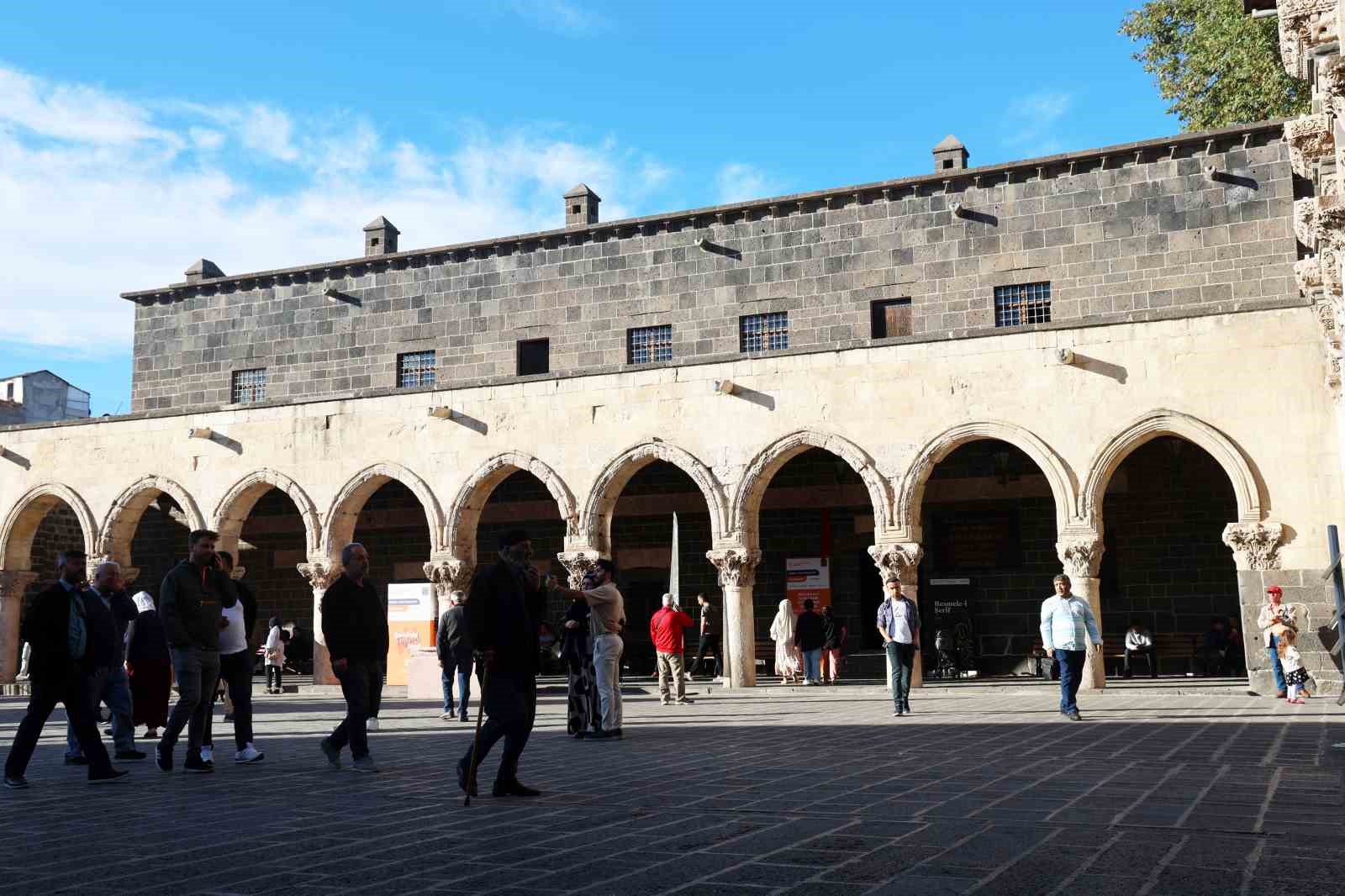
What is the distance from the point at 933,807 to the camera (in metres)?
6.02

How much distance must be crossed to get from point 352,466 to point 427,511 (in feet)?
5.84

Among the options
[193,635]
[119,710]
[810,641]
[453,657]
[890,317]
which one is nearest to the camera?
[193,635]

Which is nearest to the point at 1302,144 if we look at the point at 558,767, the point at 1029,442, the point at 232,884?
the point at 1029,442

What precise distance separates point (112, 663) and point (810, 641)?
45.3ft

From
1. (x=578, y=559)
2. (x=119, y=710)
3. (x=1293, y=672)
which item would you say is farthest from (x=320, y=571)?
(x=1293, y=672)

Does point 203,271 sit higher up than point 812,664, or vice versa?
point 203,271

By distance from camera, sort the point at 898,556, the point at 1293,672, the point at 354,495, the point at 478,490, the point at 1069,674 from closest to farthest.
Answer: the point at 1069,674 → the point at 1293,672 → the point at 898,556 → the point at 478,490 → the point at 354,495

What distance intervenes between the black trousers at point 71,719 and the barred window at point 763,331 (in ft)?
57.9

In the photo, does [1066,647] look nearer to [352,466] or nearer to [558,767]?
[558,767]

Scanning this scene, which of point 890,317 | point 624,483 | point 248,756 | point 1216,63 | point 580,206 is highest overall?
point 1216,63

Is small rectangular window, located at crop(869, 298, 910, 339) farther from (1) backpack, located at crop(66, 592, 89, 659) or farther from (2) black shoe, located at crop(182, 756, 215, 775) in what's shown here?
(1) backpack, located at crop(66, 592, 89, 659)

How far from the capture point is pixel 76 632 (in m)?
7.93

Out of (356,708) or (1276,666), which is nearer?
(356,708)

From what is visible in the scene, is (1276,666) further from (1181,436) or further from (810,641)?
(810,641)
